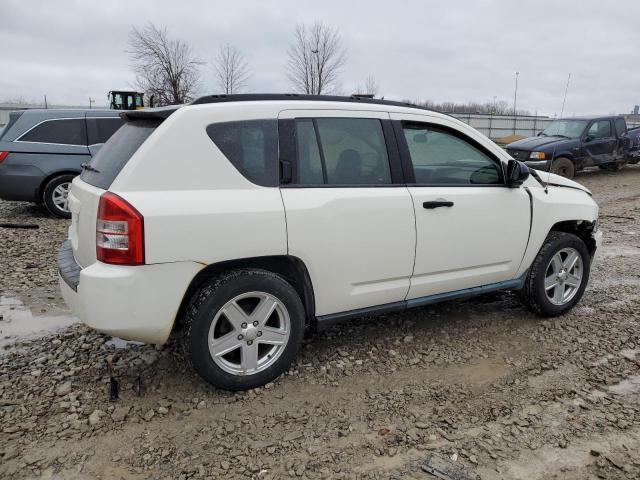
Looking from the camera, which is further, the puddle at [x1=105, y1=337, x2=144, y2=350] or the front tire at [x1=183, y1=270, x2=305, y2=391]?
the puddle at [x1=105, y1=337, x2=144, y2=350]

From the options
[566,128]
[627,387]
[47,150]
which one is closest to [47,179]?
[47,150]

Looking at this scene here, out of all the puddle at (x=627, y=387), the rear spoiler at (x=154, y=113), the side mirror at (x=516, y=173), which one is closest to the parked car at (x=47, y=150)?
the rear spoiler at (x=154, y=113)

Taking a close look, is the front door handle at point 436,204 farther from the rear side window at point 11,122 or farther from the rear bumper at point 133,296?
the rear side window at point 11,122

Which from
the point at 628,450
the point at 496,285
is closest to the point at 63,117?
the point at 496,285

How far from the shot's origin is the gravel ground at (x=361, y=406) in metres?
2.62

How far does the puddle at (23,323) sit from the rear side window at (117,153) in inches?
60.1

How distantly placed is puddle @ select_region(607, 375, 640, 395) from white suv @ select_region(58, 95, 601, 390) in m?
1.13

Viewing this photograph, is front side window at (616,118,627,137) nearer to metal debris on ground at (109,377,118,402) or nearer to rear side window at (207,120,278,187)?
rear side window at (207,120,278,187)

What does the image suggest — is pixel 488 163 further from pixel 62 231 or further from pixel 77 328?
pixel 62 231

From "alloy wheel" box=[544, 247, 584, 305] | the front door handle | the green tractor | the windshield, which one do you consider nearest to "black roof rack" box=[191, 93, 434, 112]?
the front door handle

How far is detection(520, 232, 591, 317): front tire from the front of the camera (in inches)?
169

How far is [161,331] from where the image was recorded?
295 cm

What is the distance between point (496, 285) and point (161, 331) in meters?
2.63

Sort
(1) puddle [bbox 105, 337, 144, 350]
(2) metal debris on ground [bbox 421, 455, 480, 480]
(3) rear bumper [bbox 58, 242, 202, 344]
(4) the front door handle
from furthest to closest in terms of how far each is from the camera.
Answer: (1) puddle [bbox 105, 337, 144, 350] < (4) the front door handle < (3) rear bumper [bbox 58, 242, 202, 344] < (2) metal debris on ground [bbox 421, 455, 480, 480]
